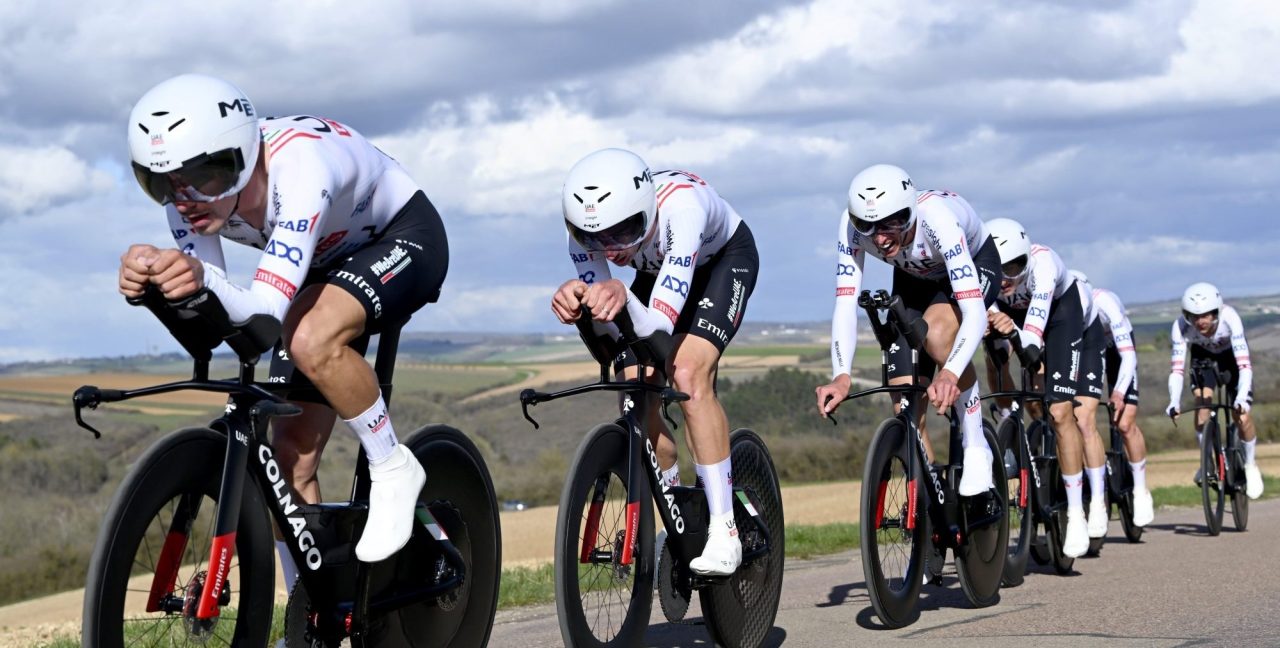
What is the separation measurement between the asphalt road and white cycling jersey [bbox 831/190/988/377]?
128cm

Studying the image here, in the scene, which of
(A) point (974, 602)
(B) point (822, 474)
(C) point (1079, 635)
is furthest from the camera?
(B) point (822, 474)

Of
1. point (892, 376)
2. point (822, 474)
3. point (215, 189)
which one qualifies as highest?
point (215, 189)

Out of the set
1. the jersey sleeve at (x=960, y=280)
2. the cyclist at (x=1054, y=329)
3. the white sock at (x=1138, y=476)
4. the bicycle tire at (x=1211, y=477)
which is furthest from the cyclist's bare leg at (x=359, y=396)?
the bicycle tire at (x=1211, y=477)

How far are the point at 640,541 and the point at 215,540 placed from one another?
1.99 meters

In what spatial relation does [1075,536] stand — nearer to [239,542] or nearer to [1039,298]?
[1039,298]

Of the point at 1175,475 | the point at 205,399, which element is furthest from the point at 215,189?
the point at 205,399

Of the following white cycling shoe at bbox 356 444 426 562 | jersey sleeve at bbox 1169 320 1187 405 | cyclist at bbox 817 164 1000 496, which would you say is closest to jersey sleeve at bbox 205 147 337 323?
white cycling shoe at bbox 356 444 426 562

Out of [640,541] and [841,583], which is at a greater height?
[640,541]

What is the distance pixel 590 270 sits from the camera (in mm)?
5934

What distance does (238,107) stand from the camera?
14.3ft

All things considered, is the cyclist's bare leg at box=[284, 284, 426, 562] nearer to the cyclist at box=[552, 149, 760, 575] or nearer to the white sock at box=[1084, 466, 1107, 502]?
the cyclist at box=[552, 149, 760, 575]

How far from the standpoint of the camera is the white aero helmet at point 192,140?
4.19m

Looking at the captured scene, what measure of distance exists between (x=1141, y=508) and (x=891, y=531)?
19.1ft

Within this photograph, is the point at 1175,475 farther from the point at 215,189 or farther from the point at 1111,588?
the point at 215,189
